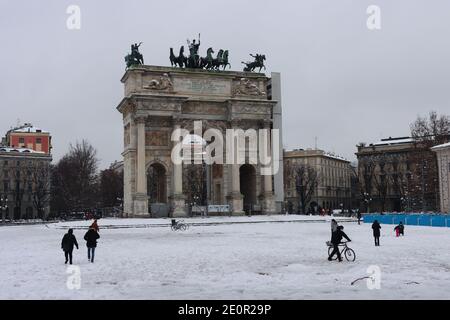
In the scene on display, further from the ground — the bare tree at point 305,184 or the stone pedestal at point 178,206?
the bare tree at point 305,184

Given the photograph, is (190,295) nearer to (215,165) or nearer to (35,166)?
(215,165)

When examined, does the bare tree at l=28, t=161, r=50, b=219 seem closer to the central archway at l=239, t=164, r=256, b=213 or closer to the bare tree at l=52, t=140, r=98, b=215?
the bare tree at l=52, t=140, r=98, b=215

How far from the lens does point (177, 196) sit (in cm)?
5578

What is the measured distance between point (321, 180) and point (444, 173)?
55693 millimetres

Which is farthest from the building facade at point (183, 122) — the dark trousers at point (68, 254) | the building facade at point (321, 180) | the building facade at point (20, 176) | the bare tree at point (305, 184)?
the building facade at point (321, 180)

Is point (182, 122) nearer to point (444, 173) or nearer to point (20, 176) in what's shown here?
point (444, 173)

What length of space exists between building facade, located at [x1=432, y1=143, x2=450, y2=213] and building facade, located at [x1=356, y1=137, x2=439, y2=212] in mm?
7296

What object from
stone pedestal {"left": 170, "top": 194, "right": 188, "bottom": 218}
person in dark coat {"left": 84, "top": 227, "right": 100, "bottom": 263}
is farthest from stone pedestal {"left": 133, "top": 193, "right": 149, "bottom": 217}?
person in dark coat {"left": 84, "top": 227, "right": 100, "bottom": 263}

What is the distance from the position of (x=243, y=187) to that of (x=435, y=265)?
153 feet

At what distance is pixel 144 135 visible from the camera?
55750 mm

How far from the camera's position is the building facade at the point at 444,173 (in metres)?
62.2

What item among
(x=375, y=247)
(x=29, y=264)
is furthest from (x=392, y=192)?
(x=29, y=264)

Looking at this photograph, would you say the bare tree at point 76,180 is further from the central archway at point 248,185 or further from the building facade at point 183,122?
the central archway at point 248,185

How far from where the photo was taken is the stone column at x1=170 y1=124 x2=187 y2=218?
55.3 meters
